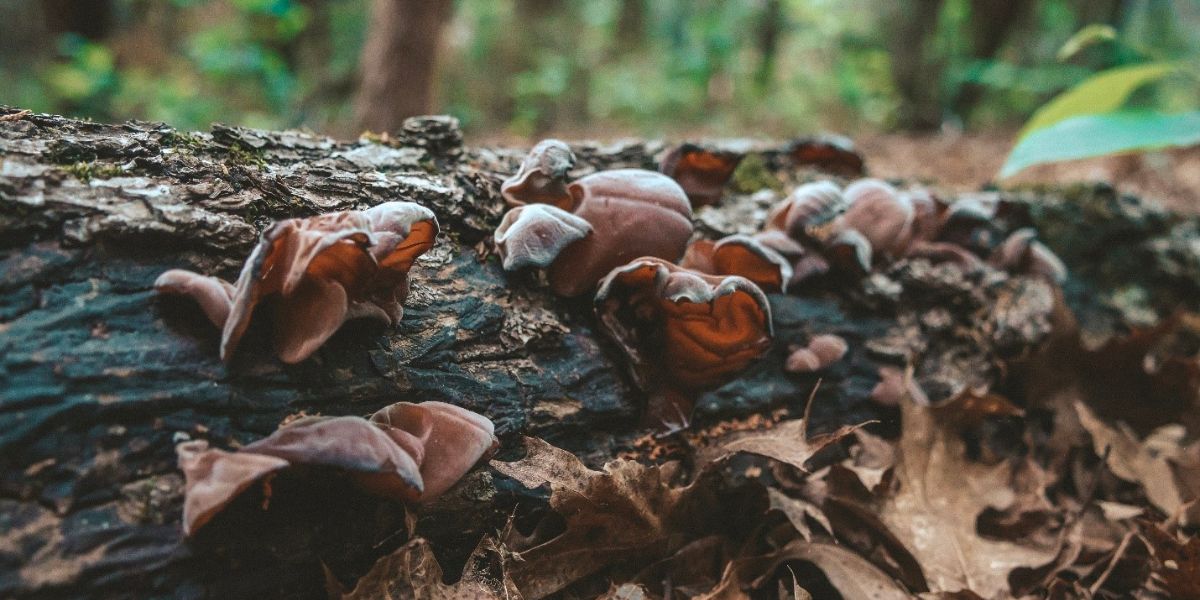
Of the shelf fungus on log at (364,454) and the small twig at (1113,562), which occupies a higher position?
the shelf fungus on log at (364,454)

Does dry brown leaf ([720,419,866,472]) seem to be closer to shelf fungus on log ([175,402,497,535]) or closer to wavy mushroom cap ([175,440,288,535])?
shelf fungus on log ([175,402,497,535])

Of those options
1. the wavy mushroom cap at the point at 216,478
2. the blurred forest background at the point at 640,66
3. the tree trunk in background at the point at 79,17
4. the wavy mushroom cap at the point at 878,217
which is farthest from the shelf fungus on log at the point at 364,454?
the tree trunk in background at the point at 79,17

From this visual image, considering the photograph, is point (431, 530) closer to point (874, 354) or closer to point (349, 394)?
point (349, 394)

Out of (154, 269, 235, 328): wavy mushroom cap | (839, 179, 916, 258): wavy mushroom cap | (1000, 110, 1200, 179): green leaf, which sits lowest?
(839, 179, 916, 258): wavy mushroom cap

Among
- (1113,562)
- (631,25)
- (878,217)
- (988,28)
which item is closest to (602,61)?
(631,25)

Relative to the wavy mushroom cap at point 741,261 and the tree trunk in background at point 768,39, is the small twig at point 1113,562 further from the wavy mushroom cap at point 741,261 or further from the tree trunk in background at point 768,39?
the tree trunk in background at point 768,39

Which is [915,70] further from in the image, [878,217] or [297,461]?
[297,461]

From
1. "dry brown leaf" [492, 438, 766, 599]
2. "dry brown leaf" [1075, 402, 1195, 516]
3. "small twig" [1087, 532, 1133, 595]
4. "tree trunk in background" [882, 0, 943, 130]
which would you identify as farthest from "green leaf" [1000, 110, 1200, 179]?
"tree trunk in background" [882, 0, 943, 130]
